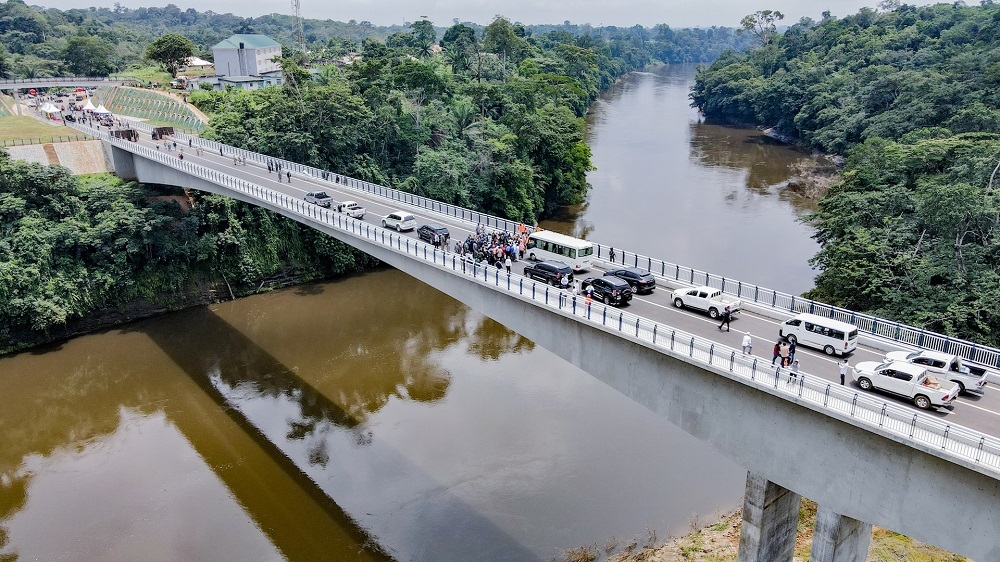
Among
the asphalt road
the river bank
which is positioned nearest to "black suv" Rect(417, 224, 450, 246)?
the asphalt road

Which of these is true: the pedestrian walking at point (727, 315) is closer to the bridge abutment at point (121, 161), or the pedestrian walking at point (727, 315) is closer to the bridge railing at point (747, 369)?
the bridge railing at point (747, 369)

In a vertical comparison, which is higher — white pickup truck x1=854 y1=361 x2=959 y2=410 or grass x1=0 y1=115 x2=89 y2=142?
grass x1=0 y1=115 x2=89 y2=142

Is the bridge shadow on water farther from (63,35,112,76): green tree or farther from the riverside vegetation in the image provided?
(63,35,112,76): green tree

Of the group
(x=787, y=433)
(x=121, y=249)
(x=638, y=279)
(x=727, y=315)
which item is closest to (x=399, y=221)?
(x=638, y=279)

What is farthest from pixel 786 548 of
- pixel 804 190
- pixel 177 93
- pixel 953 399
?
pixel 177 93

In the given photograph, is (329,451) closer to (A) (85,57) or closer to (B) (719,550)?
(B) (719,550)

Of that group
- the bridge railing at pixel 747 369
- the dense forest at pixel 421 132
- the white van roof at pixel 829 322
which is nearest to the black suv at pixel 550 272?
the bridge railing at pixel 747 369
